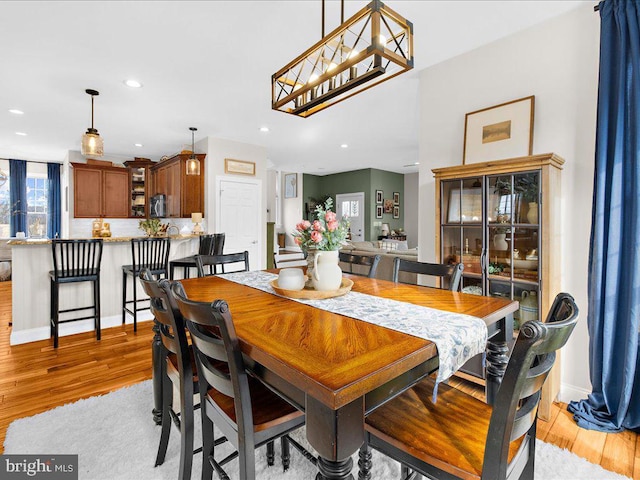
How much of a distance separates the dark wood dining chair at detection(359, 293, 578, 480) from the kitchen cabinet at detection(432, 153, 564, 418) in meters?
1.19

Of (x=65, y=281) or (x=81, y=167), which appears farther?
(x=81, y=167)

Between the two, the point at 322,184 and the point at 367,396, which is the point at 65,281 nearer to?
the point at 367,396

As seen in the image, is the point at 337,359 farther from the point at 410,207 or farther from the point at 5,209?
the point at 5,209

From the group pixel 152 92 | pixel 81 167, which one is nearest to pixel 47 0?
pixel 152 92

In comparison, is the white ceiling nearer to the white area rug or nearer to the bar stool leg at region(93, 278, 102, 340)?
the bar stool leg at region(93, 278, 102, 340)

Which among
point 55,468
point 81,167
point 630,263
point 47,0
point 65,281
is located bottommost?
point 55,468

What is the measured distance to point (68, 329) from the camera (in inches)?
143

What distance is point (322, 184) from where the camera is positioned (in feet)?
34.6

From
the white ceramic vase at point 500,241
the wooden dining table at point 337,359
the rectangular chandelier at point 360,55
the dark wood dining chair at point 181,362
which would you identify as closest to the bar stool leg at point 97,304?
the dark wood dining chair at point 181,362

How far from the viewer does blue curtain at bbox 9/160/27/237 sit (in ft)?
25.0

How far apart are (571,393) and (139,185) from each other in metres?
7.78

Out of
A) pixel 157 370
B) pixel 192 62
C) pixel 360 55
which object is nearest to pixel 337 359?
pixel 360 55

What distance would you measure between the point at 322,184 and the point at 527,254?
860 cm

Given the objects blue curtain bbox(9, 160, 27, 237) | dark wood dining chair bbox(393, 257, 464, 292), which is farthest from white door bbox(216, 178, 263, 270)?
blue curtain bbox(9, 160, 27, 237)
